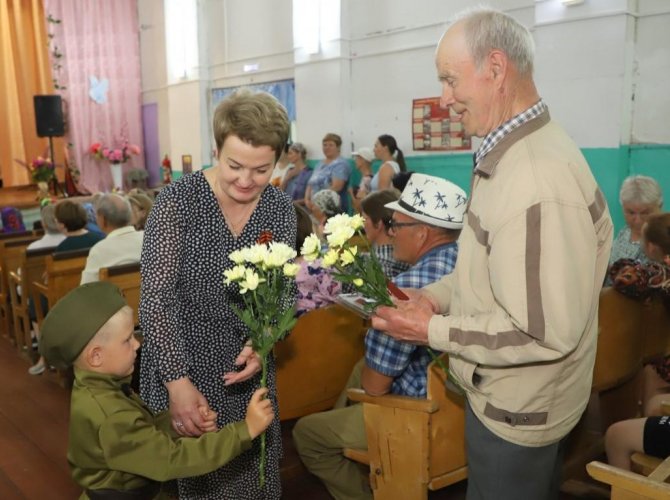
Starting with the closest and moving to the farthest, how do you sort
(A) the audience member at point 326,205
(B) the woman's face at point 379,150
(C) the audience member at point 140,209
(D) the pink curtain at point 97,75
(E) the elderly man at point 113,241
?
(E) the elderly man at point 113,241 < (A) the audience member at point 326,205 < (C) the audience member at point 140,209 < (B) the woman's face at point 379,150 < (D) the pink curtain at point 97,75

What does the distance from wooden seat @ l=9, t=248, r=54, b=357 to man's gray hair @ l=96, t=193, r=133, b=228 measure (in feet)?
2.76

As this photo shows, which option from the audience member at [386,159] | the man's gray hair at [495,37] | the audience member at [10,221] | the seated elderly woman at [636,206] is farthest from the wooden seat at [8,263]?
the man's gray hair at [495,37]

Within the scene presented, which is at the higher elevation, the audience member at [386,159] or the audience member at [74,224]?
the audience member at [386,159]

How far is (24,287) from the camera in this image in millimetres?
4621

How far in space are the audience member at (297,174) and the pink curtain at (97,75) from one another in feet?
15.8

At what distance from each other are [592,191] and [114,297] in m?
1.19

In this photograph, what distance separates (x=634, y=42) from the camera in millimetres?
5008

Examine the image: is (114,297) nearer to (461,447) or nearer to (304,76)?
(461,447)

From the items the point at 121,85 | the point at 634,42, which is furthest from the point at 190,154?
the point at 634,42

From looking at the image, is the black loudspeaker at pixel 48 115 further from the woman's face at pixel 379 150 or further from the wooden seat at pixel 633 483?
the wooden seat at pixel 633 483

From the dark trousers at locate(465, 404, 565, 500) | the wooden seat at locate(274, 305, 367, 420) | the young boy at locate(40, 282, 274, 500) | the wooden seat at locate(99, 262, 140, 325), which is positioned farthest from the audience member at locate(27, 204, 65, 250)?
the dark trousers at locate(465, 404, 565, 500)

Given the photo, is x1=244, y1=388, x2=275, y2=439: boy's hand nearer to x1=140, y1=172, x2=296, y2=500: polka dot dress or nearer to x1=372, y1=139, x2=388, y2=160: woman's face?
x1=140, y1=172, x2=296, y2=500: polka dot dress

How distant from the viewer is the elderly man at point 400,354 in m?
2.11

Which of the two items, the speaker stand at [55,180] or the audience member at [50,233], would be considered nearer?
the audience member at [50,233]
